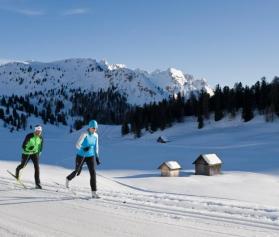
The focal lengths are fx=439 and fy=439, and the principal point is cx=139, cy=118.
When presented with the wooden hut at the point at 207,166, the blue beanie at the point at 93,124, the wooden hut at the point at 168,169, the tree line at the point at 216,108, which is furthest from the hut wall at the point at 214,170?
the tree line at the point at 216,108

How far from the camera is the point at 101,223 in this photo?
28.2 ft

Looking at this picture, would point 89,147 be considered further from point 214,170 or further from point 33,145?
point 214,170

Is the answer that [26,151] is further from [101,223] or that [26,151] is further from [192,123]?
[192,123]

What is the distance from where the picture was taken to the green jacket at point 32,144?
1535 cm

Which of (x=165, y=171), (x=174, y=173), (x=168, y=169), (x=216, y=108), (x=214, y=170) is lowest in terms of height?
(x=174, y=173)

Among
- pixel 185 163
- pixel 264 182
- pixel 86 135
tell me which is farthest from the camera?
pixel 185 163

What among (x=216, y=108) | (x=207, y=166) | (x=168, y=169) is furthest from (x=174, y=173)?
(x=216, y=108)

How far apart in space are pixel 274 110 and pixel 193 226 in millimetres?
94451

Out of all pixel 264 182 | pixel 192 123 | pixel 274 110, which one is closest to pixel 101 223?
pixel 264 182

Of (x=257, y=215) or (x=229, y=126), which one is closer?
(x=257, y=215)

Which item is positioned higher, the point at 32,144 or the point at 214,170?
the point at 32,144

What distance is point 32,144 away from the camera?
15500 mm

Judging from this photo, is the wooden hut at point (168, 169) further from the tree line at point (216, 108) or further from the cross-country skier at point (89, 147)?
the tree line at point (216, 108)

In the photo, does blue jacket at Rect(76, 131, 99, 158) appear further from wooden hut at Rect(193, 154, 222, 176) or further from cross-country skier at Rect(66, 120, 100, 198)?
wooden hut at Rect(193, 154, 222, 176)
